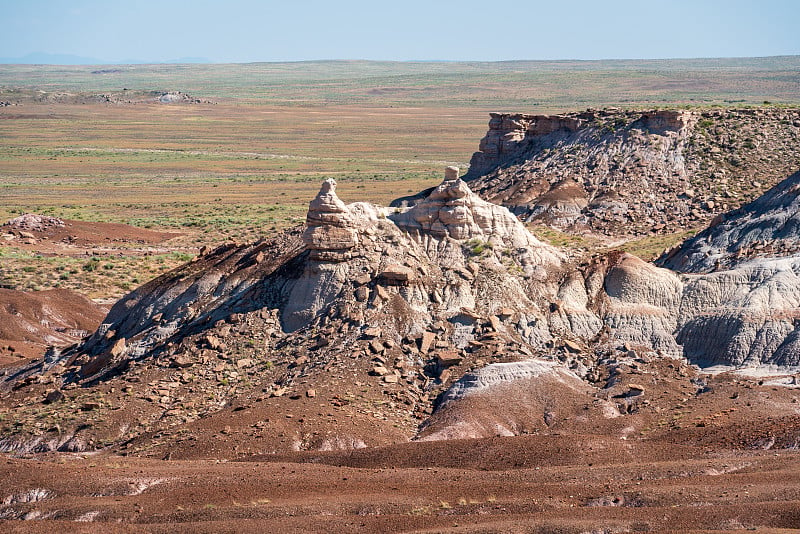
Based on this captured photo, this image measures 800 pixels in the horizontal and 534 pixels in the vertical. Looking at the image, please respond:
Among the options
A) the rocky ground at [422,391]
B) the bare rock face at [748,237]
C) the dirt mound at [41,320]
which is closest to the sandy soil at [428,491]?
the rocky ground at [422,391]

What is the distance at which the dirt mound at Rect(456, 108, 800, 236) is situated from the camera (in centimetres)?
6412

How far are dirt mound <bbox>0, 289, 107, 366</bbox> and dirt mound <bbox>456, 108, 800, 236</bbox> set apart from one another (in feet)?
98.3

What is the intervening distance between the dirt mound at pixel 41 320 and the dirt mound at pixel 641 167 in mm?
29965

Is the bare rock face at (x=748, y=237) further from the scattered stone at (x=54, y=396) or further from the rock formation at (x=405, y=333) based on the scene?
the scattered stone at (x=54, y=396)

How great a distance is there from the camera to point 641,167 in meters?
68.2

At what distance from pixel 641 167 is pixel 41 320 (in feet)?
132

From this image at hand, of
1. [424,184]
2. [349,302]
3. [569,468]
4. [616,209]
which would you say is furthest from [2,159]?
A: [569,468]

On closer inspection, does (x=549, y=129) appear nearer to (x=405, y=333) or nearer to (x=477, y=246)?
(x=477, y=246)

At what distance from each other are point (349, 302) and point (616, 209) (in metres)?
35.7

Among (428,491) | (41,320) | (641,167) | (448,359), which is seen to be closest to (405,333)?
(448,359)

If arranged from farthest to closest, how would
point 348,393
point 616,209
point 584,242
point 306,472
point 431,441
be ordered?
point 616,209 < point 584,242 < point 348,393 < point 431,441 < point 306,472

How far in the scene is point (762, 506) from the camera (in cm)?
2064

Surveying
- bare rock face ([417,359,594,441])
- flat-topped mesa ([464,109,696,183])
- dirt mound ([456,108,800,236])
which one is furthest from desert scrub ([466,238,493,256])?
flat-topped mesa ([464,109,696,183])

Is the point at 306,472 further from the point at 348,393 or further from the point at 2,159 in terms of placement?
the point at 2,159
